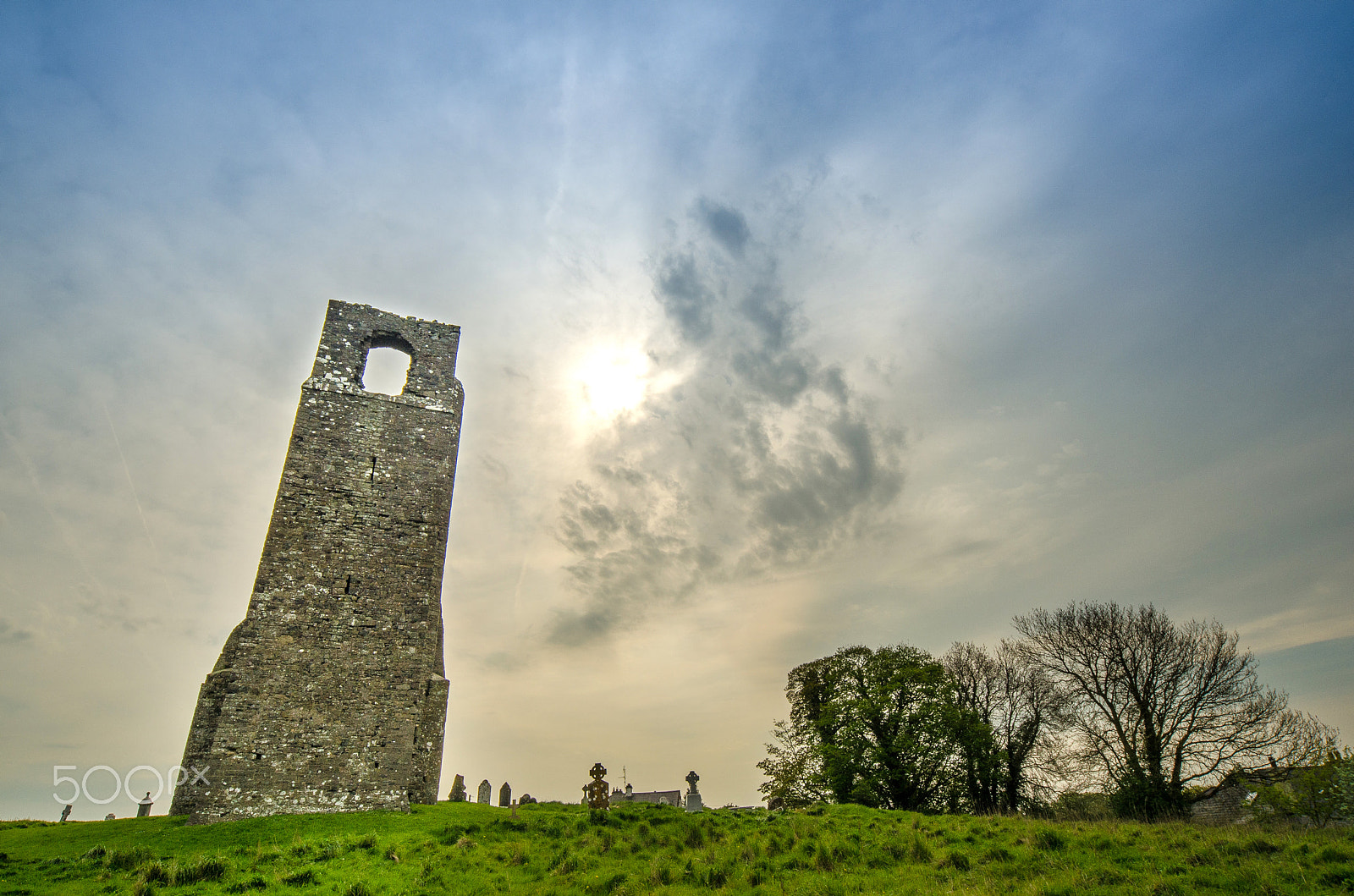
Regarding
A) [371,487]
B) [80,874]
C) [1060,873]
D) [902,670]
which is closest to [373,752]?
[80,874]

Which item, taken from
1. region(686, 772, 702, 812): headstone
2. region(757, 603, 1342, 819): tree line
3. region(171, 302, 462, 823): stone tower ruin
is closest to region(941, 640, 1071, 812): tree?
region(757, 603, 1342, 819): tree line

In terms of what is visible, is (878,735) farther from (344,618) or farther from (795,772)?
(344,618)

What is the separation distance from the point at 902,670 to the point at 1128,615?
33.9 feet

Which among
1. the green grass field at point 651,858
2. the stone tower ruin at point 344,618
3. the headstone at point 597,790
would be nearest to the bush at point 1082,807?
the green grass field at point 651,858

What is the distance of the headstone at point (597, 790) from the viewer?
17.6 metres

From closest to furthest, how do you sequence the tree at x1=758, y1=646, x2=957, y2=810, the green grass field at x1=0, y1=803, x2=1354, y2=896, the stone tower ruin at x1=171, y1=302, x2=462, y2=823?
1. the green grass field at x1=0, y1=803, x2=1354, y2=896
2. the stone tower ruin at x1=171, y1=302, x2=462, y2=823
3. the tree at x1=758, y1=646, x2=957, y2=810

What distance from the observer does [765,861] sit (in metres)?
11.2

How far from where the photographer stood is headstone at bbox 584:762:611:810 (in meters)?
17.6

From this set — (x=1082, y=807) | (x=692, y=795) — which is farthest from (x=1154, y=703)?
(x=692, y=795)

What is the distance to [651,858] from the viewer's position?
1202 cm

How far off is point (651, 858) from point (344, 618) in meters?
10.1

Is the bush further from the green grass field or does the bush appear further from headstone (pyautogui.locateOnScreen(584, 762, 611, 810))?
headstone (pyautogui.locateOnScreen(584, 762, 611, 810))

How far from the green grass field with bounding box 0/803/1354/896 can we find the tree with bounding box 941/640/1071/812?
1552 cm

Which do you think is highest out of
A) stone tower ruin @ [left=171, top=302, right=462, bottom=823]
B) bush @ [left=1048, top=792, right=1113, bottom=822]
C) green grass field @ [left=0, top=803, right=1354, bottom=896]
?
stone tower ruin @ [left=171, top=302, right=462, bottom=823]
